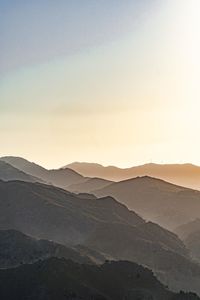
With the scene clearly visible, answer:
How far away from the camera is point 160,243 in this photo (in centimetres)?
10462

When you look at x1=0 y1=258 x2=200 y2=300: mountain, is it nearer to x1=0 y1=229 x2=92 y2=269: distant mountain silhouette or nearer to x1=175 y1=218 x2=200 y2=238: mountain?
x1=0 y1=229 x2=92 y2=269: distant mountain silhouette

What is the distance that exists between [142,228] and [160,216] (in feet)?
191

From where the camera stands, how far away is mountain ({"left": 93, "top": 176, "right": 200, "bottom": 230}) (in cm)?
16738

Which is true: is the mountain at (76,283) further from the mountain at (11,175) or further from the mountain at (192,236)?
the mountain at (11,175)

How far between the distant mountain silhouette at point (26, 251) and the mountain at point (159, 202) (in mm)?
83408

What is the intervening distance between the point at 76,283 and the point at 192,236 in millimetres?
80563

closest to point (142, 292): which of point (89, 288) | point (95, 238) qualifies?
point (89, 288)

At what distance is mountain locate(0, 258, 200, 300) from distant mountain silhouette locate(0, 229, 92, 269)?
621 inches

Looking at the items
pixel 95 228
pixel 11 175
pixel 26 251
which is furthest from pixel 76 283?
pixel 11 175

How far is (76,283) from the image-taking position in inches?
1938

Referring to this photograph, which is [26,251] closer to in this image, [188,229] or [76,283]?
[76,283]

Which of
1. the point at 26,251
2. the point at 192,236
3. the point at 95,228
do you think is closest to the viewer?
the point at 26,251

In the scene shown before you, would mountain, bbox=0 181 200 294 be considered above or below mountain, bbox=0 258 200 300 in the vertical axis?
above

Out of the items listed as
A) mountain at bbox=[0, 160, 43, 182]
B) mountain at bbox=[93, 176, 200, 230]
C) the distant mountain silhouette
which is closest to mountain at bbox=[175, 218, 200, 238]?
mountain at bbox=[93, 176, 200, 230]
